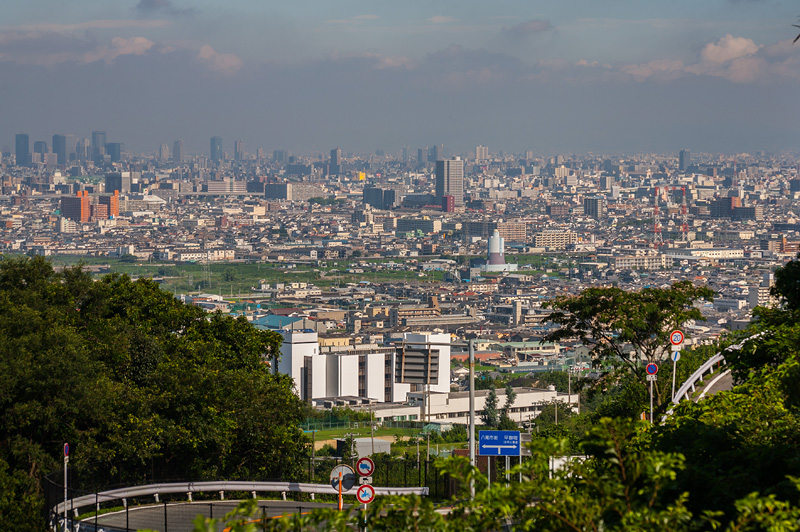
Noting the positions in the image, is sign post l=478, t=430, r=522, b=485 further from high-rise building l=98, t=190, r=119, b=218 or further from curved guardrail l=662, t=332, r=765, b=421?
high-rise building l=98, t=190, r=119, b=218

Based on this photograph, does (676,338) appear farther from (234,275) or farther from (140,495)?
(234,275)

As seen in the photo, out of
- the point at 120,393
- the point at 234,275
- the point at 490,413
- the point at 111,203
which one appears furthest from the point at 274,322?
the point at 111,203

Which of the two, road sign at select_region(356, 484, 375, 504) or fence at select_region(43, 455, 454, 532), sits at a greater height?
road sign at select_region(356, 484, 375, 504)

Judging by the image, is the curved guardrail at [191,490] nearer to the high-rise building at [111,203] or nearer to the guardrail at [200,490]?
the guardrail at [200,490]

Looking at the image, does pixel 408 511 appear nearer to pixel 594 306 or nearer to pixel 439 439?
pixel 594 306

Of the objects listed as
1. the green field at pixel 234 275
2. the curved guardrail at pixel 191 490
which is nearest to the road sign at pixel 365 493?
the curved guardrail at pixel 191 490

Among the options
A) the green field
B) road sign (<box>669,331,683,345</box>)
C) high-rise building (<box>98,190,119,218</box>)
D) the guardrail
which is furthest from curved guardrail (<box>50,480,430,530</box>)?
high-rise building (<box>98,190,119,218</box>)
